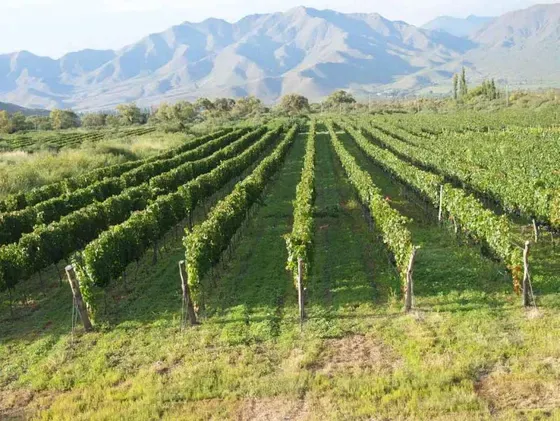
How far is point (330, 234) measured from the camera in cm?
2183

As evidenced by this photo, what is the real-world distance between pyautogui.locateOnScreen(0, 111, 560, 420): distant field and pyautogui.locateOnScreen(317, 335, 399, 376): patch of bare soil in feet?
0.16

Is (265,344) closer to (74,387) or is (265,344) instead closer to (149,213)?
(74,387)

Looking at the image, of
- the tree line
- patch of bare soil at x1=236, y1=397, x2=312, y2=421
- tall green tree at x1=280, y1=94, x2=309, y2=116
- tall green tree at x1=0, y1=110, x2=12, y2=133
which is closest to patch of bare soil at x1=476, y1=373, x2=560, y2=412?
patch of bare soil at x1=236, y1=397, x2=312, y2=421

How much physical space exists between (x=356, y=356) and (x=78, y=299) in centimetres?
741

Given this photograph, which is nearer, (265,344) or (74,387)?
(74,387)

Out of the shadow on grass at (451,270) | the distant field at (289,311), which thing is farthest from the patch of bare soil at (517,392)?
the shadow on grass at (451,270)

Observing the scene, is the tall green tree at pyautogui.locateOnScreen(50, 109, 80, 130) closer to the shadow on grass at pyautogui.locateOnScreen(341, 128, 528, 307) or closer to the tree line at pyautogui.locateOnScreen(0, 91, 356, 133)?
the tree line at pyautogui.locateOnScreen(0, 91, 356, 133)

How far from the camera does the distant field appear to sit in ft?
33.3

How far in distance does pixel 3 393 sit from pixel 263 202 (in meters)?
18.8

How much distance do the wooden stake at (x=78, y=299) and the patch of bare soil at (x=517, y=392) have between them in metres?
9.93

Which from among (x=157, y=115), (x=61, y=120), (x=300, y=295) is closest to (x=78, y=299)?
(x=300, y=295)

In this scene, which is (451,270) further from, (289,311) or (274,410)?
(274,410)

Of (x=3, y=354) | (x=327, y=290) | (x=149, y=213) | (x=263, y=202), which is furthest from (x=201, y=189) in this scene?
(x=3, y=354)

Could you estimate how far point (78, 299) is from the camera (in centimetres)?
1346
